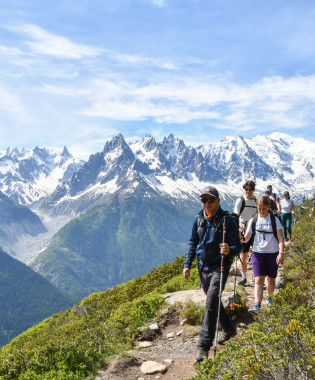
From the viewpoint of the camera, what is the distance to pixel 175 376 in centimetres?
774

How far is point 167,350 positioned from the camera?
30.9ft

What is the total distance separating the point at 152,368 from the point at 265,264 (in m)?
4.14

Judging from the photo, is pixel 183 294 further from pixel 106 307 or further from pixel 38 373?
pixel 38 373

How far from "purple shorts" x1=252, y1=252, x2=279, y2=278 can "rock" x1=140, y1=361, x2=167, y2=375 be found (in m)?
3.55

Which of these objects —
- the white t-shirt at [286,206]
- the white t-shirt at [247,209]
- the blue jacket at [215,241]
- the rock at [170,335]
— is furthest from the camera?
the white t-shirt at [286,206]

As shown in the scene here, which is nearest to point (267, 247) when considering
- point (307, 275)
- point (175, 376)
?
point (307, 275)

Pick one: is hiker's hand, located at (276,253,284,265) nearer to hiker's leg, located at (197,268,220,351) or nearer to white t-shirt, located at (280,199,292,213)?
hiker's leg, located at (197,268,220,351)

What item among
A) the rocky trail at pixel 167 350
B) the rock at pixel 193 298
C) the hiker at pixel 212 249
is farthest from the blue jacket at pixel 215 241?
the rock at pixel 193 298

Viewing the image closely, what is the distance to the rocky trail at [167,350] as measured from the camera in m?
7.93

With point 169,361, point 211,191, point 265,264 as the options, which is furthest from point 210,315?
point 265,264

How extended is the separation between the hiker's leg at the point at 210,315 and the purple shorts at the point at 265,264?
2.34m

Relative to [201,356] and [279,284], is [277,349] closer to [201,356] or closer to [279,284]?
[201,356]

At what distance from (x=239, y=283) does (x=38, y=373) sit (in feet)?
26.2

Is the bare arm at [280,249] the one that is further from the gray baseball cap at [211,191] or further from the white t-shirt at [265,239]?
the gray baseball cap at [211,191]
